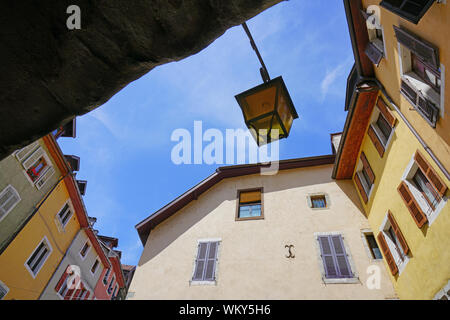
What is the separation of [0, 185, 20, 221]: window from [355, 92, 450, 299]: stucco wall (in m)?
15.8

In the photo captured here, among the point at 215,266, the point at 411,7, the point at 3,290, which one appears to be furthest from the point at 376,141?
the point at 3,290

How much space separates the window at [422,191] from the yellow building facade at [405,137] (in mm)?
22

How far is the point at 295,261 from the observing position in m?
8.55

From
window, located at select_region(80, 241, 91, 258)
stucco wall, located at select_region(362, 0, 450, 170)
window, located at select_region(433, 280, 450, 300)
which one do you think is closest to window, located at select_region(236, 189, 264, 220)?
window, located at select_region(433, 280, 450, 300)

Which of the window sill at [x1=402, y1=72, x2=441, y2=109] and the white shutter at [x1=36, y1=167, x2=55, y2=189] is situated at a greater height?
the white shutter at [x1=36, y1=167, x2=55, y2=189]

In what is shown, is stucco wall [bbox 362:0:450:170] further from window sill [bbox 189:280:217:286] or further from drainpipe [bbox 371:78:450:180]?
window sill [bbox 189:280:217:286]

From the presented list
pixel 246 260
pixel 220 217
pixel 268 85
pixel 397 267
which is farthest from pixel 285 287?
pixel 268 85

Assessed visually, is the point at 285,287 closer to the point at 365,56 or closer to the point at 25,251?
the point at 365,56

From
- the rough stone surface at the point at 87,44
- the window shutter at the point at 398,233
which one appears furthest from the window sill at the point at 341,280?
the rough stone surface at the point at 87,44

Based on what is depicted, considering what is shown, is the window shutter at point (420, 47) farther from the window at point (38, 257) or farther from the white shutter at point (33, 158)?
the window at point (38, 257)

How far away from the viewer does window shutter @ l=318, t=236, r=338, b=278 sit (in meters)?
8.00

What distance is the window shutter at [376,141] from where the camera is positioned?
26.1 ft
